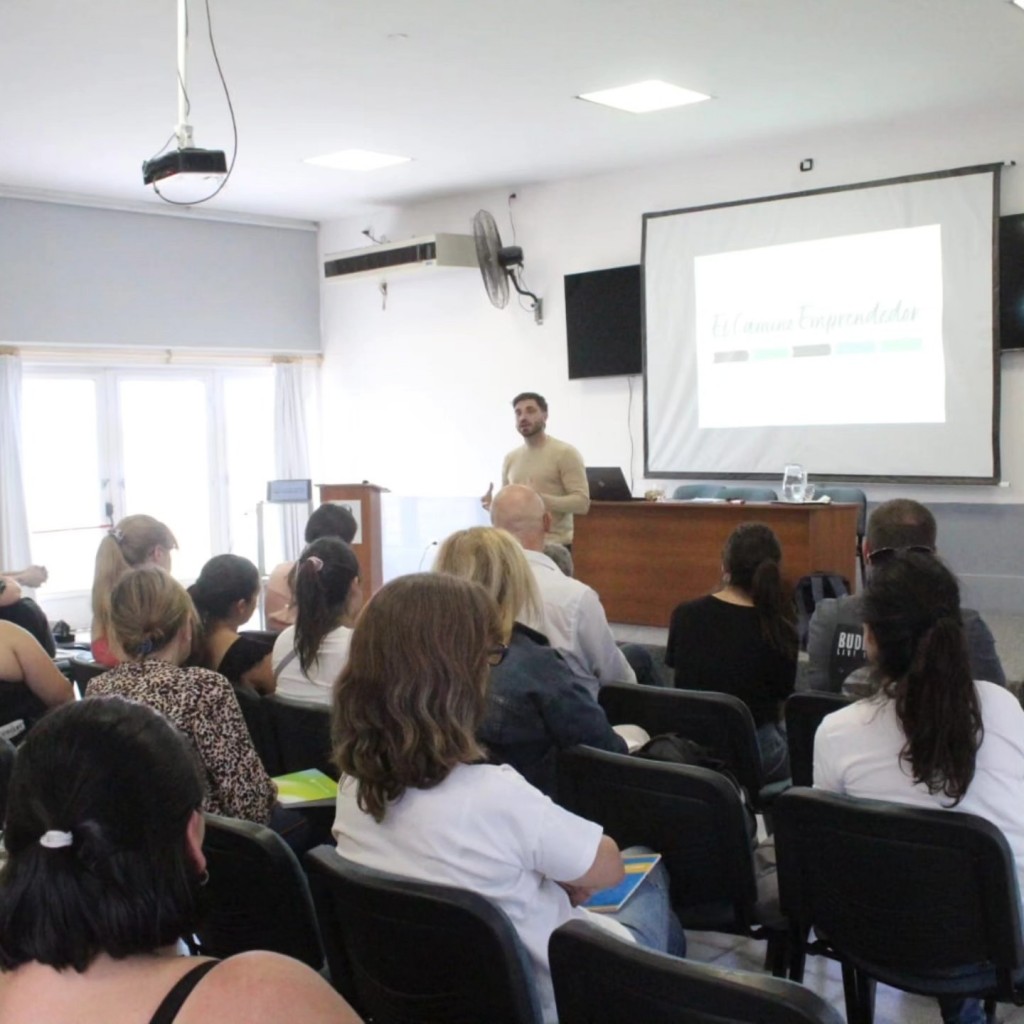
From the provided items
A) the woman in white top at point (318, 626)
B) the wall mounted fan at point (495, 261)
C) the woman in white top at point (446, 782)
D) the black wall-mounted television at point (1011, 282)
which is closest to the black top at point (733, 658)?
the woman in white top at point (318, 626)

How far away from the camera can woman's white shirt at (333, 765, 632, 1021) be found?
171 centimetres

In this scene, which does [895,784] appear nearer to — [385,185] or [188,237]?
[385,185]

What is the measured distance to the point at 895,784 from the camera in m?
2.14

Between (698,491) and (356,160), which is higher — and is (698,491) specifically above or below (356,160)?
below

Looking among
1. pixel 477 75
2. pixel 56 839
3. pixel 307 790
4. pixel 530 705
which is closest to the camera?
pixel 56 839

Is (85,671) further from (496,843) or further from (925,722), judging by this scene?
(925,722)

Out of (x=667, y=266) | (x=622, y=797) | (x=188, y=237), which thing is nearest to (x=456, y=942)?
(x=622, y=797)

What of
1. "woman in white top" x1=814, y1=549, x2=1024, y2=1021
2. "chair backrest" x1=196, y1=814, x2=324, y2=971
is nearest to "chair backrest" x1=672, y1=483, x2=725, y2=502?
"woman in white top" x1=814, y1=549, x2=1024, y2=1021

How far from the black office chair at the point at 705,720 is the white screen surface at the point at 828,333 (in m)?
4.28

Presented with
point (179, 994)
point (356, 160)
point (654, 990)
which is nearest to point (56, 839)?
point (179, 994)

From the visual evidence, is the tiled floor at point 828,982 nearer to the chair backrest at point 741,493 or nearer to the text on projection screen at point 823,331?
the chair backrest at point 741,493

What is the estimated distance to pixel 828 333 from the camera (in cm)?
711

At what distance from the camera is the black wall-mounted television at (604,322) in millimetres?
7977

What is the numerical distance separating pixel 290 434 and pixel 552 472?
14.2ft
